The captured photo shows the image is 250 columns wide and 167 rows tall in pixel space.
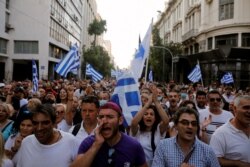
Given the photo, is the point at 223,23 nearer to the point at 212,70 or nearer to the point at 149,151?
the point at 212,70

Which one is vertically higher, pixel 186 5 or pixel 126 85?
pixel 186 5

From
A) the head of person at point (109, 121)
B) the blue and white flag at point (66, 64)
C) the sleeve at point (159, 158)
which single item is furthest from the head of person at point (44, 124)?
the blue and white flag at point (66, 64)

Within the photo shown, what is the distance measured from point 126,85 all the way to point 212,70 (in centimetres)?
3270

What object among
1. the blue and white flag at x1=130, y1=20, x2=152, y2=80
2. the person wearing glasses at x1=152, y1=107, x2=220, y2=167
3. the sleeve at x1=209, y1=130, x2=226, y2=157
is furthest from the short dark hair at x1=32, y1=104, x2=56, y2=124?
the blue and white flag at x1=130, y1=20, x2=152, y2=80

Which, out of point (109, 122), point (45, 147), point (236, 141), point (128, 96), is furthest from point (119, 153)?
point (128, 96)

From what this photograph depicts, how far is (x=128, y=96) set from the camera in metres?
5.87

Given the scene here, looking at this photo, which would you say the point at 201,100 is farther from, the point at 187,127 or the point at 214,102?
the point at 187,127

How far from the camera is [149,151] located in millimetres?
4727

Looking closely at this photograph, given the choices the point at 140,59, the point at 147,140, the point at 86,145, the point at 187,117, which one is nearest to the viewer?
→ the point at 86,145

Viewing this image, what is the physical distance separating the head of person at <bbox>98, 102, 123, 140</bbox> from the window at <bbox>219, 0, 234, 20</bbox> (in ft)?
114

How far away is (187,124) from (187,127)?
31 mm

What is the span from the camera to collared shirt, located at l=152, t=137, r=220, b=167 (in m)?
3.38

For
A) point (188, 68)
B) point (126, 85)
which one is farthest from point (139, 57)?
point (188, 68)

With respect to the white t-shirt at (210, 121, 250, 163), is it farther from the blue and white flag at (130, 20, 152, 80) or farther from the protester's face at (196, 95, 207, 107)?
the protester's face at (196, 95, 207, 107)
